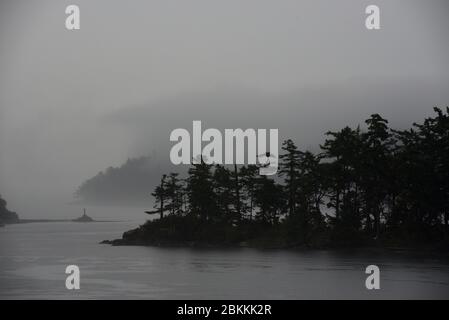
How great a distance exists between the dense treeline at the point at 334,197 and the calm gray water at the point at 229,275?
4526 mm

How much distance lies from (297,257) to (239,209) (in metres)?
17.0

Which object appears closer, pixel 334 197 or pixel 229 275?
pixel 229 275

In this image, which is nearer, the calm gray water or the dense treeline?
the calm gray water

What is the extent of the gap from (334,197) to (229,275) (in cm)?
2197

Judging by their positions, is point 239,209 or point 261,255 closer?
point 261,255

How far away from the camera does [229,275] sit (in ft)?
134

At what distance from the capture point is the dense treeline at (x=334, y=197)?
175 ft

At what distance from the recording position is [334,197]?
59844 mm

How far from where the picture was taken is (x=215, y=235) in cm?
6688

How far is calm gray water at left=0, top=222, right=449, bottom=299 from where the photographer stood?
109ft

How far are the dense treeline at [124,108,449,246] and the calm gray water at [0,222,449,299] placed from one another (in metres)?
4.53

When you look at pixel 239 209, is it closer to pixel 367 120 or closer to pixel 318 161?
pixel 318 161

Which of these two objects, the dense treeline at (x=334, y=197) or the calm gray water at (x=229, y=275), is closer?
the calm gray water at (x=229, y=275)
